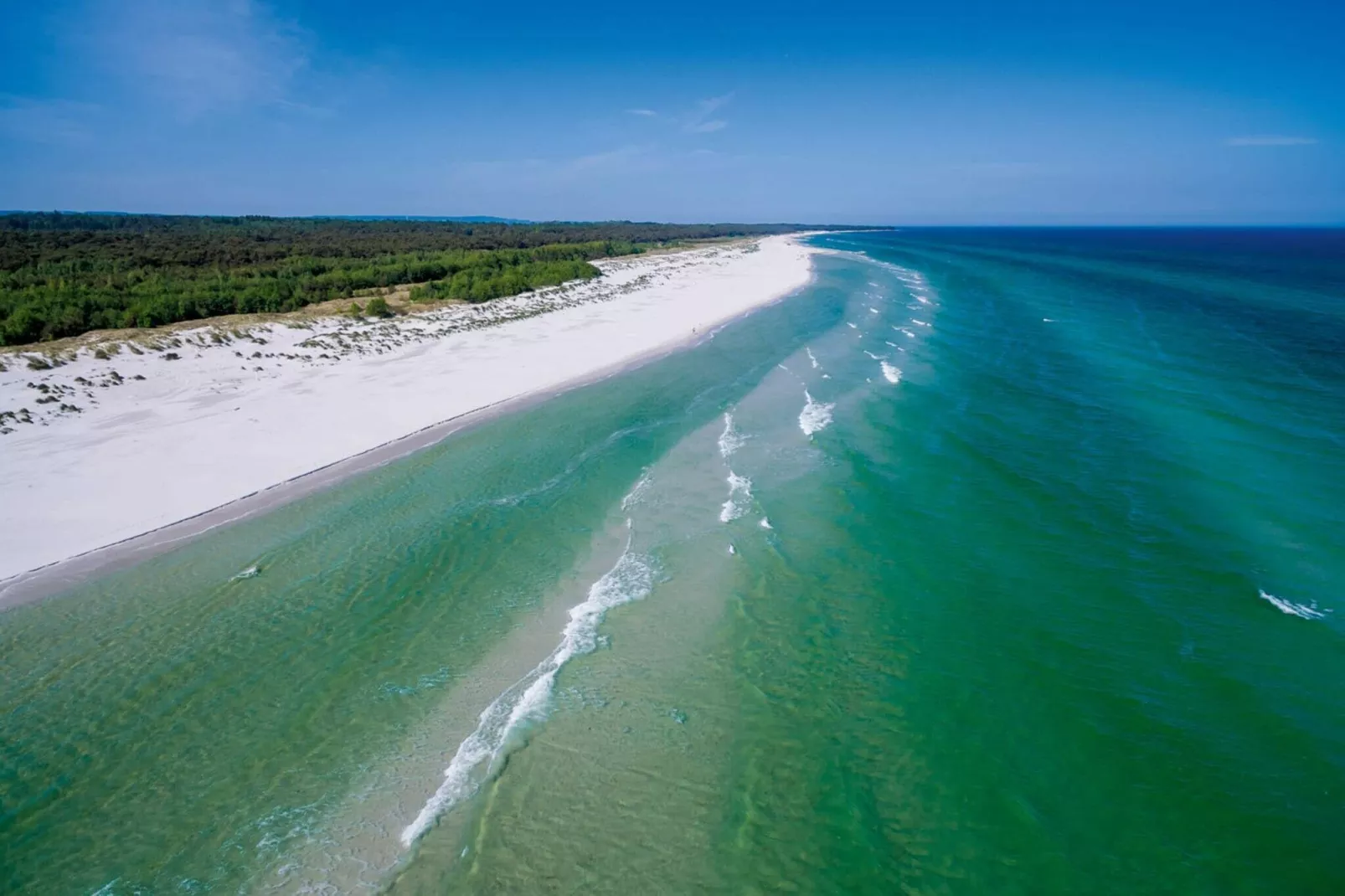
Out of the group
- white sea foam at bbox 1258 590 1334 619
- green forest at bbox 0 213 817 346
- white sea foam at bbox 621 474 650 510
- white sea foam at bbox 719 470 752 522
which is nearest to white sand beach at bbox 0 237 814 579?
green forest at bbox 0 213 817 346

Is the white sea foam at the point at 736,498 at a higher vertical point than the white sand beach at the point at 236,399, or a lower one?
lower

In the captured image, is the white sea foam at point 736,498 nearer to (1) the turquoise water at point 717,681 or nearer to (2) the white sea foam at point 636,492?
(1) the turquoise water at point 717,681

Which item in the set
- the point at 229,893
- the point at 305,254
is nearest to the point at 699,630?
the point at 229,893

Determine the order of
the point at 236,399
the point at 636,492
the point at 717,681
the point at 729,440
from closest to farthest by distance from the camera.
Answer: the point at 717,681 → the point at 636,492 → the point at 729,440 → the point at 236,399

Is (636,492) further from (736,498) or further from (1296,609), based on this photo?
(1296,609)

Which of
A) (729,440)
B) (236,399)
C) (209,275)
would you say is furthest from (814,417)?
(209,275)

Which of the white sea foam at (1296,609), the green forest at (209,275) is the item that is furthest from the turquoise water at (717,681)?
the green forest at (209,275)
